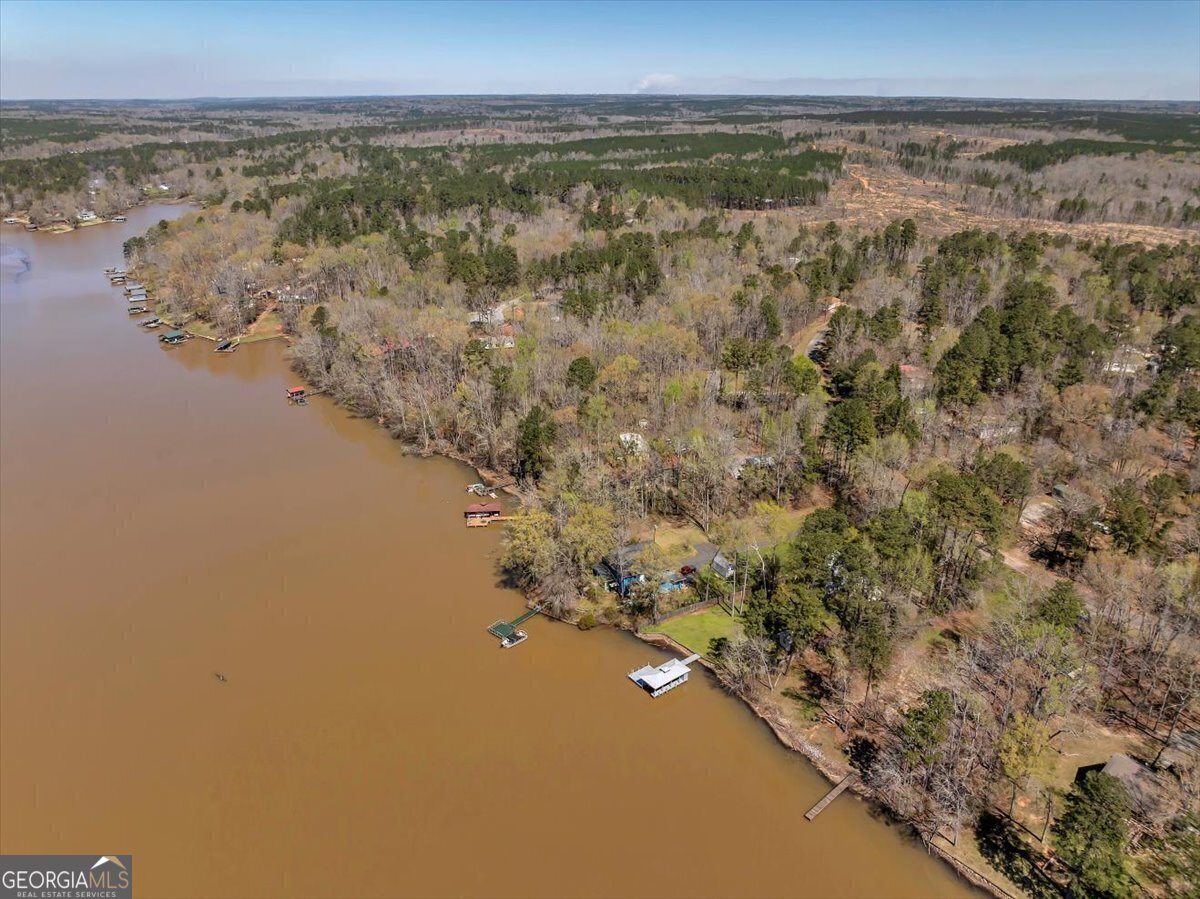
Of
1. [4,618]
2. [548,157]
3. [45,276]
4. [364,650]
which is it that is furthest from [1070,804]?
[548,157]

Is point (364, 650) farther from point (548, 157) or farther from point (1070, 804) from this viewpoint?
point (548, 157)

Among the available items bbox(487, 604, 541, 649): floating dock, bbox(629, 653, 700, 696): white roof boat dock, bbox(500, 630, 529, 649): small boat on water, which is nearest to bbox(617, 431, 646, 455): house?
bbox(487, 604, 541, 649): floating dock

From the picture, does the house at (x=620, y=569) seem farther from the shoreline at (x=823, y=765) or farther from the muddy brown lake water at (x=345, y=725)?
the shoreline at (x=823, y=765)

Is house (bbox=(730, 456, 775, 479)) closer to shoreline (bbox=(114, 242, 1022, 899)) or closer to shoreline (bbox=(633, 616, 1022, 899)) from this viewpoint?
shoreline (bbox=(114, 242, 1022, 899))

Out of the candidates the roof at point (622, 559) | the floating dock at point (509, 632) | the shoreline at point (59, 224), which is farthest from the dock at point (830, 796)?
the shoreline at point (59, 224)

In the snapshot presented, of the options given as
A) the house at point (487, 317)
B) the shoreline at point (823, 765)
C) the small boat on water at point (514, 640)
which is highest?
the house at point (487, 317)

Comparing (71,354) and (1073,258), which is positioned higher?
(1073,258)

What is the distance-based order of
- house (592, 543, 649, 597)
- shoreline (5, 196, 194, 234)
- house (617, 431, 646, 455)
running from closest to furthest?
house (592, 543, 649, 597), house (617, 431, 646, 455), shoreline (5, 196, 194, 234)
